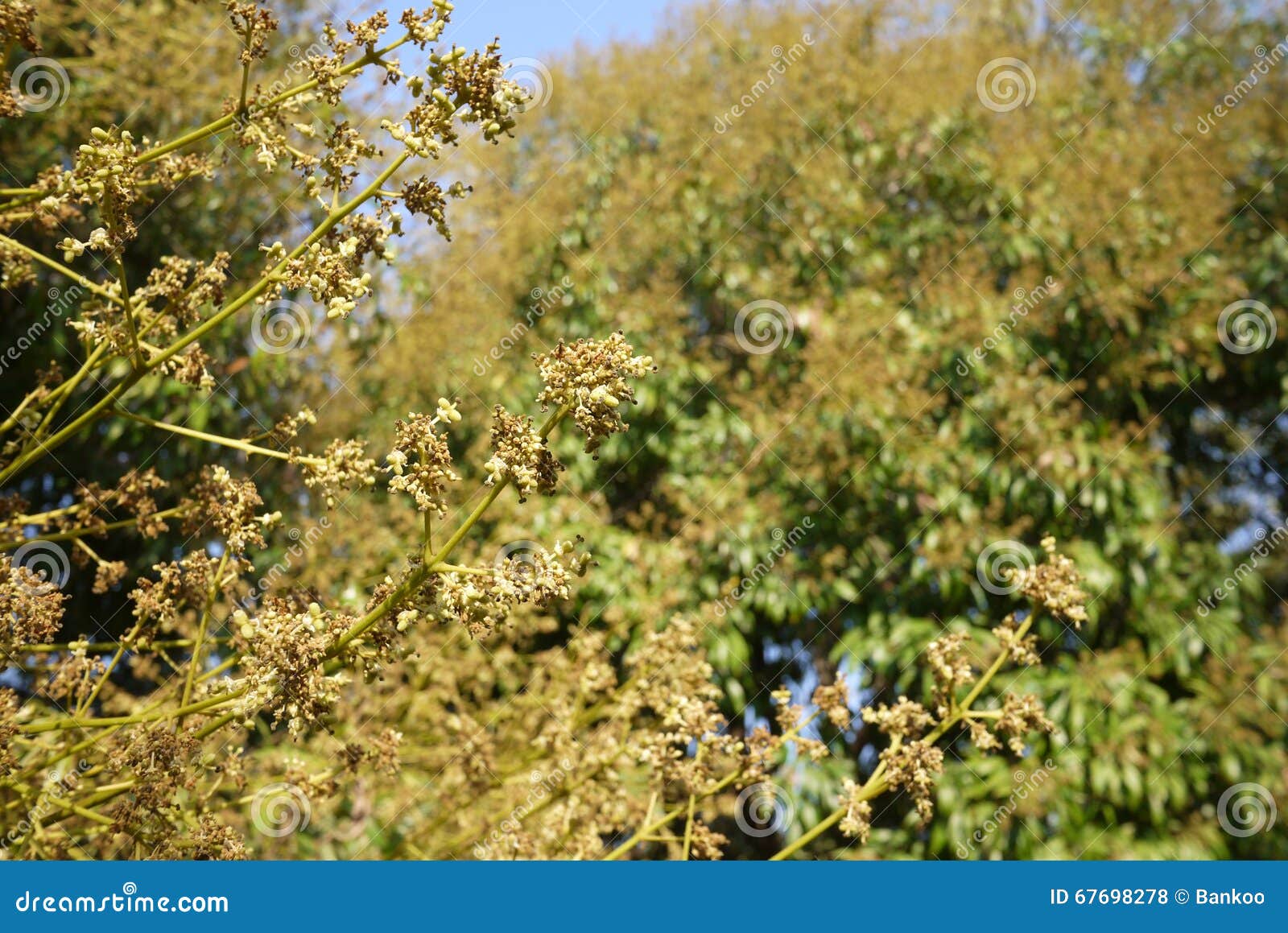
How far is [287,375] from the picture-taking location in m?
5.49

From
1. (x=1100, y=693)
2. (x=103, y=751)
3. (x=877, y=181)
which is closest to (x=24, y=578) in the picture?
(x=103, y=751)

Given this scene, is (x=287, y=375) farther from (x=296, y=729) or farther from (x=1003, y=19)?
(x=1003, y=19)

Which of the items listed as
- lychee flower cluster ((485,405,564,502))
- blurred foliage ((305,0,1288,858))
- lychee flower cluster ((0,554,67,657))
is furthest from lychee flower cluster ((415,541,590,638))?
blurred foliage ((305,0,1288,858))

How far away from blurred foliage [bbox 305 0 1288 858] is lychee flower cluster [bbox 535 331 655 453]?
3.14m

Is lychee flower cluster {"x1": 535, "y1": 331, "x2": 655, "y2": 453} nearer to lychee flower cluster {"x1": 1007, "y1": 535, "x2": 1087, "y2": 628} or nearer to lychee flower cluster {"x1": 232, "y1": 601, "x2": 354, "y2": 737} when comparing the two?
lychee flower cluster {"x1": 232, "y1": 601, "x2": 354, "y2": 737}

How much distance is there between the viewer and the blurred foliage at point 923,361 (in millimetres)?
5535

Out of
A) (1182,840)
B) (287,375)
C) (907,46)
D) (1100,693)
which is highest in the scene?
(907,46)

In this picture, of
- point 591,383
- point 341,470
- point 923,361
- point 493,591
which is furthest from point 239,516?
point 923,361

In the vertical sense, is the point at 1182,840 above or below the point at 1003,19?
below

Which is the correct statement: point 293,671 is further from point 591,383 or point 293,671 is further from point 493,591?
point 591,383

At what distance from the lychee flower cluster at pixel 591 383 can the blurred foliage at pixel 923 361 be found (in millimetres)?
3137

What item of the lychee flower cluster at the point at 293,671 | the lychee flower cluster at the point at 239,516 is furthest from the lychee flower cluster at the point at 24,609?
the lychee flower cluster at the point at 293,671

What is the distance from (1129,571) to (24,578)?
5485 mm

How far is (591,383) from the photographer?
135 centimetres
